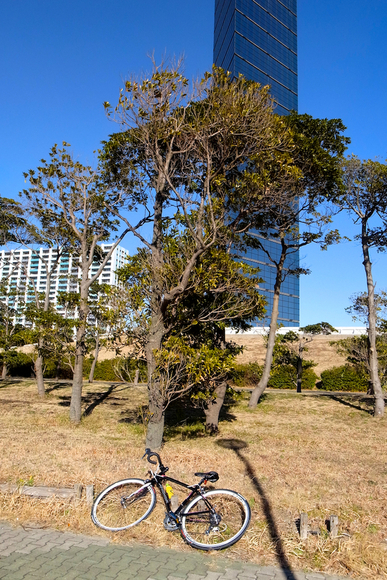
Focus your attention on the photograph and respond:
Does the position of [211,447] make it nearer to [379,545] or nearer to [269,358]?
[379,545]

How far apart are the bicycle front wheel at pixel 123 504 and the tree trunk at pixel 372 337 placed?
1542 centimetres

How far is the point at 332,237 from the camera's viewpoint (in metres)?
20.2

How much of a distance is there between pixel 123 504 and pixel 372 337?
16.3 meters

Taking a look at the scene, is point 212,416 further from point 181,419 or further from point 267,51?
point 267,51

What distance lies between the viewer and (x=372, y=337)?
19.4m

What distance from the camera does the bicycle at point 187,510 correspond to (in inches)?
224

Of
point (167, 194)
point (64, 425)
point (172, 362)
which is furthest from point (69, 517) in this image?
point (64, 425)

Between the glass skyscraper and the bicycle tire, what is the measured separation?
97.9m

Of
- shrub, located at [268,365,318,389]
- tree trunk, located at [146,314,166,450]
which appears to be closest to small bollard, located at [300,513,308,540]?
tree trunk, located at [146,314,166,450]

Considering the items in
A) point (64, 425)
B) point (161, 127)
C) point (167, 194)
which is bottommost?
point (64, 425)

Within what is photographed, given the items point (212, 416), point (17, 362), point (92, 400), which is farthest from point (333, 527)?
point (17, 362)

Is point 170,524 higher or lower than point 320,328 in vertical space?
lower

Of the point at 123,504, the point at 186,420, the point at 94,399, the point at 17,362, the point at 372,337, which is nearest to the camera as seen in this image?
the point at 123,504

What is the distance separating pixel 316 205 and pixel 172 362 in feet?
40.8
